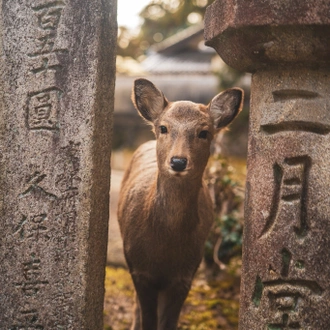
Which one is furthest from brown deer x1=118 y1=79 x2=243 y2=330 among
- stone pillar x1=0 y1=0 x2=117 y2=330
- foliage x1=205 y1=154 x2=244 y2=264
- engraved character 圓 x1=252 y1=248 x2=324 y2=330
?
foliage x1=205 y1=154 x2=244 y2=264

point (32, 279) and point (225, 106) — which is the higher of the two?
point (225, 106)

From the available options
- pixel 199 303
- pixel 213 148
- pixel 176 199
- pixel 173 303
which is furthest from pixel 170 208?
pixel 213 148

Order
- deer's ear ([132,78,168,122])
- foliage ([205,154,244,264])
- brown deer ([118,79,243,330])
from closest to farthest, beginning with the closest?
1. brown deer ([118,79,243,330])
2. deer's ear ([132,78,168,122])
3. foliage ([205,154,244,264])

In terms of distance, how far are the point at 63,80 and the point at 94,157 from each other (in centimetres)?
59

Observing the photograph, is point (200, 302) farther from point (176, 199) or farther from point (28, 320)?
point (28, 320)

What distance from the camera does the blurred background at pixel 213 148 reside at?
6.02 meters

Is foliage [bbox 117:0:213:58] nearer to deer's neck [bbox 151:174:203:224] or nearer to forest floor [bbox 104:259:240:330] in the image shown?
forest floor [bbox 104:259:240:330]

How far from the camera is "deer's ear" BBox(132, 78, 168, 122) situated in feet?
13.9

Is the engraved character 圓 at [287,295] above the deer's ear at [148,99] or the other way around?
the other way around

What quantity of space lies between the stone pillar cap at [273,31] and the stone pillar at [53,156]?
937mm

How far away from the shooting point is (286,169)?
319 cm

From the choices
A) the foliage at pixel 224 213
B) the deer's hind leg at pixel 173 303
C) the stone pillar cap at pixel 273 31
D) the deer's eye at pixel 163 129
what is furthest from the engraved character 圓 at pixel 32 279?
the foliage at pixel 224 213

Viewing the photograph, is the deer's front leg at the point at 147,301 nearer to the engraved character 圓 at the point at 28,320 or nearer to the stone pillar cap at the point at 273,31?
the engraved character 圓 at the point at 28,320

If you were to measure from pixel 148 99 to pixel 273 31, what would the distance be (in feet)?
4.92
